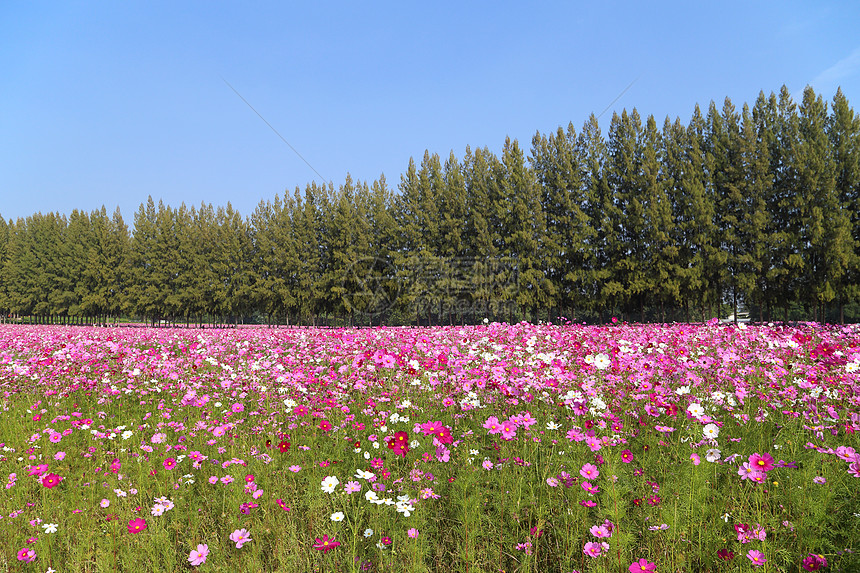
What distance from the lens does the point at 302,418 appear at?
488 centimetres

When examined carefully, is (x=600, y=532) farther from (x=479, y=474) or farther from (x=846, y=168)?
(x=846, y=168)

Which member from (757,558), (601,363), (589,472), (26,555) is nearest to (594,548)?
(589,472)

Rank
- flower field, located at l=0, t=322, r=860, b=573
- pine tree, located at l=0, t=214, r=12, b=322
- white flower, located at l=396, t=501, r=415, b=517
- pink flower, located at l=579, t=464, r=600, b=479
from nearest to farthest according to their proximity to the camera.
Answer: white flower, located at l=396, t=501, r=415, b=517 → flower field, located at l=0, t=322, r=860, b=573 → pink flower, located at l=579, t=464, r=600, b=479 → pine tree, located at l=0, t=214, r=12, b=322

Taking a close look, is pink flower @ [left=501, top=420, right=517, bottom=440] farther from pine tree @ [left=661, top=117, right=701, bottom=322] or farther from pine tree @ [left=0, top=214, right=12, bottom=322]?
pine tree @ [left=0, top=214, right=12, bottom=322]

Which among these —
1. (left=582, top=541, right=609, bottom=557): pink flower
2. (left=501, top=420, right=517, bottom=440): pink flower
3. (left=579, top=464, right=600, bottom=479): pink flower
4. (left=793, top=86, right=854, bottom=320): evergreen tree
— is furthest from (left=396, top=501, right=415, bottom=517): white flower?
(left=793, top=86, right=854, bottom=320): evergreen tree

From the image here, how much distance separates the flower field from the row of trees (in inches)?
1149

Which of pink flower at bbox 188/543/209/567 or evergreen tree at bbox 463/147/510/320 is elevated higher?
evergreen tree at bbox 463/147/510/320

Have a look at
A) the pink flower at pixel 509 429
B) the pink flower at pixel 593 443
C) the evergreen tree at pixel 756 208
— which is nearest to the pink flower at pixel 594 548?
the pink flower at pixel 593 443

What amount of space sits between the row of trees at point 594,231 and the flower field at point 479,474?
29186 millimetres

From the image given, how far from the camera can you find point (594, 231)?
1340 inches

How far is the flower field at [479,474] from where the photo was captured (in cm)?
287

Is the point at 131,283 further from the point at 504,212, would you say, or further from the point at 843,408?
the point at 843,408

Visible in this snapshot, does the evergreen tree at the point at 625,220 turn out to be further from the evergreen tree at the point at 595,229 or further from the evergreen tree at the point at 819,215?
the evergreen tree at the point at 819,215

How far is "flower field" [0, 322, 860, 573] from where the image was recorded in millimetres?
2865
